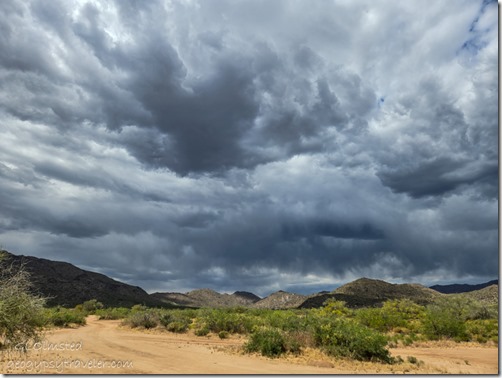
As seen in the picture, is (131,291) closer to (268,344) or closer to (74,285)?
(74,285)

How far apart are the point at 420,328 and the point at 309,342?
22.3 meters

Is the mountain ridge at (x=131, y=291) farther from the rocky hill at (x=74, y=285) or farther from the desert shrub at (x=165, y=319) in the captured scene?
the desert shrub at (x=165, y=319)

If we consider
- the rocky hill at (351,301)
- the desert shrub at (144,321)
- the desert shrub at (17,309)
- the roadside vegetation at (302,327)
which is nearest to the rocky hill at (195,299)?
the rocky hill at (351,301)

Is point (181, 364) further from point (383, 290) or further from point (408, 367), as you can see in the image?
point (383, 290)

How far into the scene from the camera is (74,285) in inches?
5536

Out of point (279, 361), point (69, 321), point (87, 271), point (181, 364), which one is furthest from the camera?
point (87, 271)

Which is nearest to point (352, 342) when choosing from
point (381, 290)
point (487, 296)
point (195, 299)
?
point (487, 296)

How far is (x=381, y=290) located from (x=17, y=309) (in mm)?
141966

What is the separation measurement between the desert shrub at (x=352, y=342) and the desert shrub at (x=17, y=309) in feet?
51.8

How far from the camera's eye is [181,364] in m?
19.4

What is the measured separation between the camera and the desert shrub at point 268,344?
74.0 feet

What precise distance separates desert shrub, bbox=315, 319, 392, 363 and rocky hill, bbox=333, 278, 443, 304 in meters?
117

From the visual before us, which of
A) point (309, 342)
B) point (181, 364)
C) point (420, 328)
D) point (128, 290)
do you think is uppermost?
point (128, 290)

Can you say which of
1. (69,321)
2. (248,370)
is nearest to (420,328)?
(248,370)
